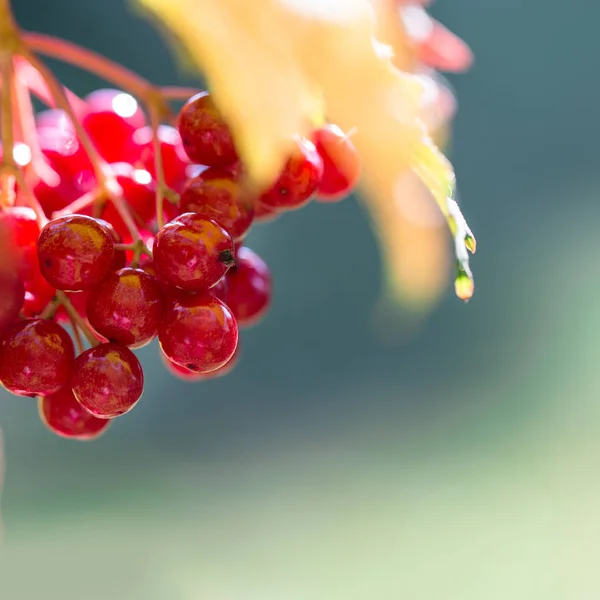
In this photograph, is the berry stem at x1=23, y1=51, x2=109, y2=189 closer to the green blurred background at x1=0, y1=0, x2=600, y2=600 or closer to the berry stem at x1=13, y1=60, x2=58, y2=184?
the berry stem at x1=13, y1=60, x2=58, y2=184

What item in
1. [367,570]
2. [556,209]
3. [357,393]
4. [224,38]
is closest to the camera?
[224,38]

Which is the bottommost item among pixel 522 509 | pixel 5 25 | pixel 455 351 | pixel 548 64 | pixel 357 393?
pixel 5 25

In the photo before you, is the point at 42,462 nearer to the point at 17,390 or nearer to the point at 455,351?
the point at 455,351

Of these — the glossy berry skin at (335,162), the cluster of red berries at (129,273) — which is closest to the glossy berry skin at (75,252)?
the cluster of red berries at (129,273)

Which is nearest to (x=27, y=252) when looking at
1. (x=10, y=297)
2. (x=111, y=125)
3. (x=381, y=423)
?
(x=10, y=297)

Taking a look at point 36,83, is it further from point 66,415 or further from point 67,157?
point 66,415

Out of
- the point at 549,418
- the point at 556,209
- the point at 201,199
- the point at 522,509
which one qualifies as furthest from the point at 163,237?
the point at 556,209

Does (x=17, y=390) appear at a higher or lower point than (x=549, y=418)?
lower
